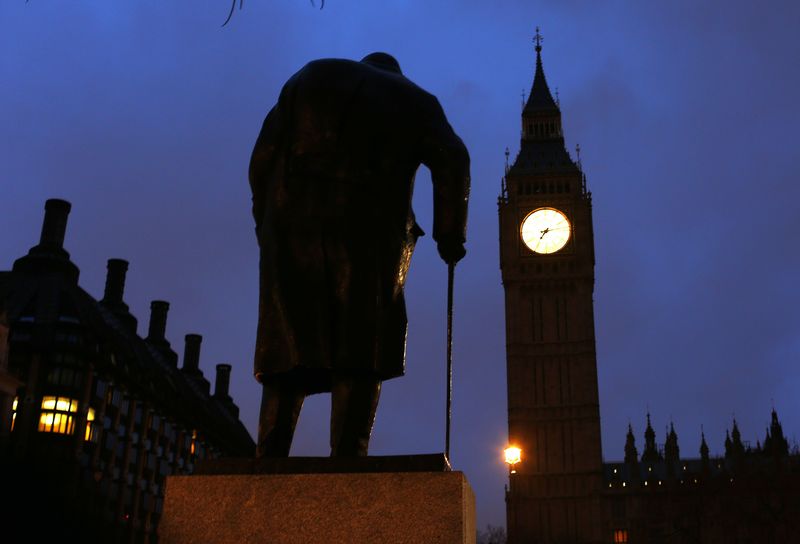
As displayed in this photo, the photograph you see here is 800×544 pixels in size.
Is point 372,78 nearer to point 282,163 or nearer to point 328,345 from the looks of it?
point 282,163

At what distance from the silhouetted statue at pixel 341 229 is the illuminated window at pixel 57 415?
53147 mm

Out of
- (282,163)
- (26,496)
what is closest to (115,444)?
(26,496)

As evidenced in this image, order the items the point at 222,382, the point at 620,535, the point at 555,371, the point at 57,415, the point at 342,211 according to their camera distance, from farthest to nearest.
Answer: the point at 222,382
the point at 620,535
the point at 555,371
the point at 57,415
the point at 342,211

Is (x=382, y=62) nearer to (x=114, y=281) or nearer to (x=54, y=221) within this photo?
(x=54, y=221)

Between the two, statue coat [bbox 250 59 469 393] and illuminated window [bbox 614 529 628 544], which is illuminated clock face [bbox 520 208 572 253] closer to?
illuminated window [bbox 614 529 628 544]

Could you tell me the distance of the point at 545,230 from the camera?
82.1m

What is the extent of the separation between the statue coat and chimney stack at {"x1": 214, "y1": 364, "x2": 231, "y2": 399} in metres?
110

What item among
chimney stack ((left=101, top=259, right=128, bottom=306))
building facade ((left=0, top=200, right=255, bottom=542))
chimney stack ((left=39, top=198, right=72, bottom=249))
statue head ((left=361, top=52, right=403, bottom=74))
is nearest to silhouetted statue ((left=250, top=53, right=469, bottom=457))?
statue head ((left=361, top=52, right=403, bottom=74))

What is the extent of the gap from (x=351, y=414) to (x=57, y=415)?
5445 cm

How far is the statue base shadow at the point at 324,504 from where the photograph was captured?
4.20 m

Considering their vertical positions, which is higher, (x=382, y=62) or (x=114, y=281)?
(x=114, y=281)

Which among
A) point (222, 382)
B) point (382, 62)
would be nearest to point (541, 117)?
point (222, 382)

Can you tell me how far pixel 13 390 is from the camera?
49.1 meters

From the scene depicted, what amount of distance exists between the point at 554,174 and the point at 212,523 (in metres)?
81.0
